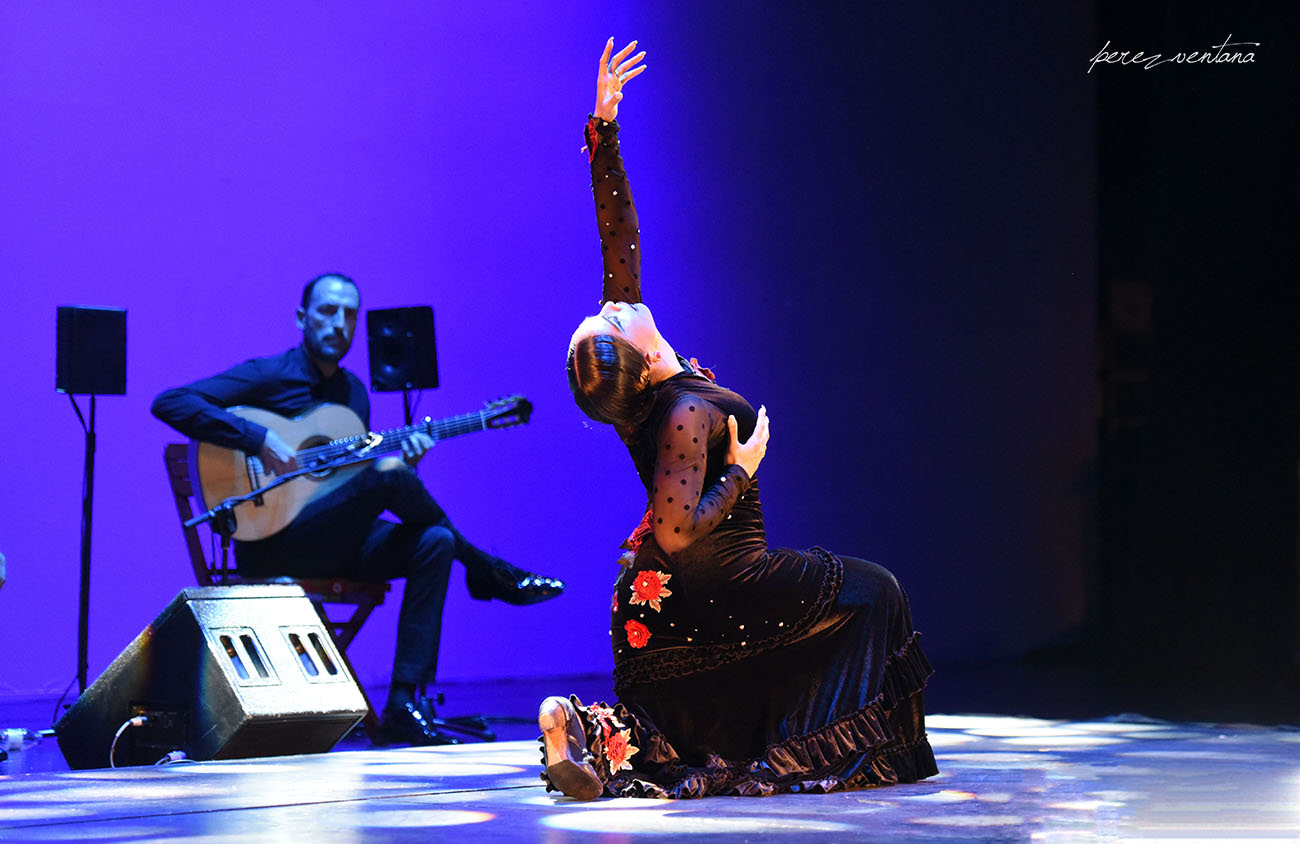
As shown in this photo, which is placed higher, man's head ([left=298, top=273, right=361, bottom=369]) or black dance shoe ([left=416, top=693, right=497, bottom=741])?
man's head ([left=298, top=273, right=361, bottom=369])

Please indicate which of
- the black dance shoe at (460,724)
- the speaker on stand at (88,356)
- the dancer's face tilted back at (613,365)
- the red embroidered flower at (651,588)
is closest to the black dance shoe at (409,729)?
the black dance shoe at (460,724)

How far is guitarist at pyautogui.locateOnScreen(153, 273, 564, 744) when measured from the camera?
14.5 feet

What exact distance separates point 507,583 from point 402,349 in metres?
0.86

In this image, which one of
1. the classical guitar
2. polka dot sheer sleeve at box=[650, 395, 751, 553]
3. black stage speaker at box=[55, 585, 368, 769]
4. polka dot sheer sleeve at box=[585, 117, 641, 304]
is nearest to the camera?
polka dot sheer sleeve at box=[650, 395, 751, 553]

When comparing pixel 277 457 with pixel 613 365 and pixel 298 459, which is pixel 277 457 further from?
pixel 613 365

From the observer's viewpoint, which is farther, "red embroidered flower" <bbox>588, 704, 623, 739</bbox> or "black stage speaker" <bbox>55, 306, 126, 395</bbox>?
"black stage speaker" <bbox>55, 306, 126, 395</bbox>

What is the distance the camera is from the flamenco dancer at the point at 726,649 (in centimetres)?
274

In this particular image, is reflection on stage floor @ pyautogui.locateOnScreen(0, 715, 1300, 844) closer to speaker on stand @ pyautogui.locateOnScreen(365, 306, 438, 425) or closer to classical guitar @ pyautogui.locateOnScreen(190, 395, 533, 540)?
classical guitar @ pyautogui.locateOnScreen(190, 395, 533, 540)

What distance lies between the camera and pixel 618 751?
2.77 meters

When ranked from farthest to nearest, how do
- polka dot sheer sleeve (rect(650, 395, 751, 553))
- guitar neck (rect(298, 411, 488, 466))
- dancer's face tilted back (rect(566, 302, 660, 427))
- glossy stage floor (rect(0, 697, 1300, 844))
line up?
guitar neck (rect(298, 411, 488, 466)), dancer's face tilted back (rect(566, 302, 660, 427)), polka dot sheer sleeve (rect(650, 395, 751, 553)), glossy stage floor (rect(0, 697, 1300, 844))

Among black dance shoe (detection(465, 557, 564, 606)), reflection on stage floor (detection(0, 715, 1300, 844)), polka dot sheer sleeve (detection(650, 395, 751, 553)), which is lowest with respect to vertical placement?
reflection on stage floor (detection(0, 715, 1300, 844))

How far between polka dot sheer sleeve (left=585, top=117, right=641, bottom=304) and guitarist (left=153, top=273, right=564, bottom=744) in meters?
1.68

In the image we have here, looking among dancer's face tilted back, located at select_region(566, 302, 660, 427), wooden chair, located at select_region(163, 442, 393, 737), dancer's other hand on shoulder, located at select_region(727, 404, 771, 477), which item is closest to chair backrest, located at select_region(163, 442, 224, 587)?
wooden chair, located at select_region(163, 442, 393, 737)

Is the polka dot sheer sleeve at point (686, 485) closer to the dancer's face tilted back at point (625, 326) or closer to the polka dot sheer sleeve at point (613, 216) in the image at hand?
the dancer's face tilted back at point (625, 326)
